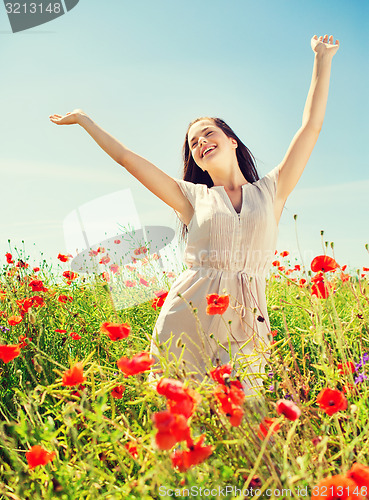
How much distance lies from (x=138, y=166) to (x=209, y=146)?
455mm

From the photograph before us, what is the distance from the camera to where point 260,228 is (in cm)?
211

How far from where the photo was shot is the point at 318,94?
7.14 ft

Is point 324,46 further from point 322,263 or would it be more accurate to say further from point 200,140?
point 322,263

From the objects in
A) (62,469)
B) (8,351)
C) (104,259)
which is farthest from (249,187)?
(104,259)

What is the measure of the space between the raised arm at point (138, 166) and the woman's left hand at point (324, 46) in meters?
1.07

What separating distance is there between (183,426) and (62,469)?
1.82 ft

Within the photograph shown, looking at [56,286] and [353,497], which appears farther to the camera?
[56,286]

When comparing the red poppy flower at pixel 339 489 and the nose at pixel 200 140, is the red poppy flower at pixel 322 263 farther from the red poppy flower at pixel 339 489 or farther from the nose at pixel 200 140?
the nose at pixel 200 140

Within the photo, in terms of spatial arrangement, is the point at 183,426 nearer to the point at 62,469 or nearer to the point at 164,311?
the point at 62,469

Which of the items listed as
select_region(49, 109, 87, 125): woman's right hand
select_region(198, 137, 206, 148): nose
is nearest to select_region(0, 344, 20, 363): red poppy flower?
select_region(49, 109, 87, 125): woman's right hand

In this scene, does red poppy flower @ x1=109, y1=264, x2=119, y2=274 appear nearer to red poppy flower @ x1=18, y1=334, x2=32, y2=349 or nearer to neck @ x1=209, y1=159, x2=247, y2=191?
red poppy flower @ x1=18, y1=334, x2=32, y2=349

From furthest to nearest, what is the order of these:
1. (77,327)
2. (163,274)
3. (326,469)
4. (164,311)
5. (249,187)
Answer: (163,274) < (77,327) < (249,187) < (164,311) < (326,469)

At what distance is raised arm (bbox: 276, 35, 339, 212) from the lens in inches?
86.0

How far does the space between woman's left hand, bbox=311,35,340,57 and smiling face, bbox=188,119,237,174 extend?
685 mm
